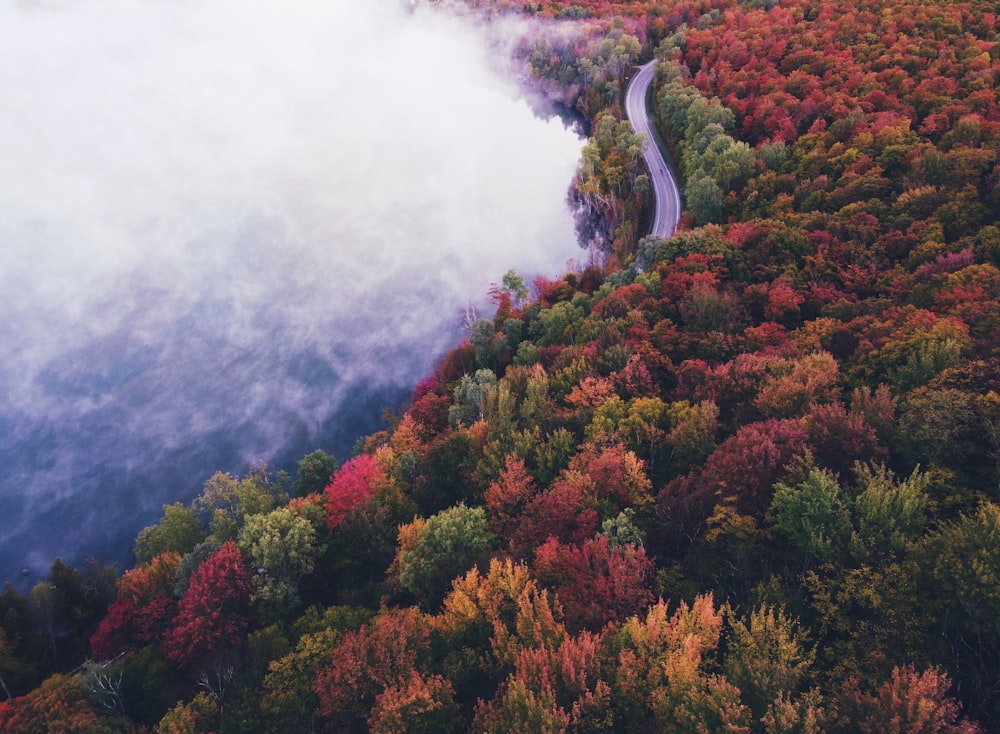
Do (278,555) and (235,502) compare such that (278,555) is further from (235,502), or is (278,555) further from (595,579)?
(595,579)

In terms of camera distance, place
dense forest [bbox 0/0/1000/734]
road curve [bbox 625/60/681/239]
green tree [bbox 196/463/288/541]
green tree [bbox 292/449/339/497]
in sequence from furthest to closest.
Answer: road curve [bbox 625/60/681/239] < green tree [bbox 292/449/339/497] < green tree [bbox 196/463/288/541] < dense forest [bbox 0/0/1000/734]

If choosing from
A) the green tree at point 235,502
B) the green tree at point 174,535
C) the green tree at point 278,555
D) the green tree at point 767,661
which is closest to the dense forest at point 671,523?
the green tree at point 767,661

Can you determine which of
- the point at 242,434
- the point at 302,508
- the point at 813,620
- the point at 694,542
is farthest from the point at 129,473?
the point at 813,620

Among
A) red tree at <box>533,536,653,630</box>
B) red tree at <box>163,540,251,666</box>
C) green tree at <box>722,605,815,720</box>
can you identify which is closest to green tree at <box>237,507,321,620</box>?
red tree at <box>163,540,251,666</box>

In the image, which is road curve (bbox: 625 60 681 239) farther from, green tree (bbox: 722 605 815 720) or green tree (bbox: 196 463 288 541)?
green tree (bbox: 722 605 815 720)

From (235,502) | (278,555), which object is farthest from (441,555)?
(235,502)

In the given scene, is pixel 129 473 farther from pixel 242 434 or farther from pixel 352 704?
pixel 352 704

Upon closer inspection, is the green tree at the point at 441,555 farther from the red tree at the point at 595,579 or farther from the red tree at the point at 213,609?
the red tree at the point at 213,609
